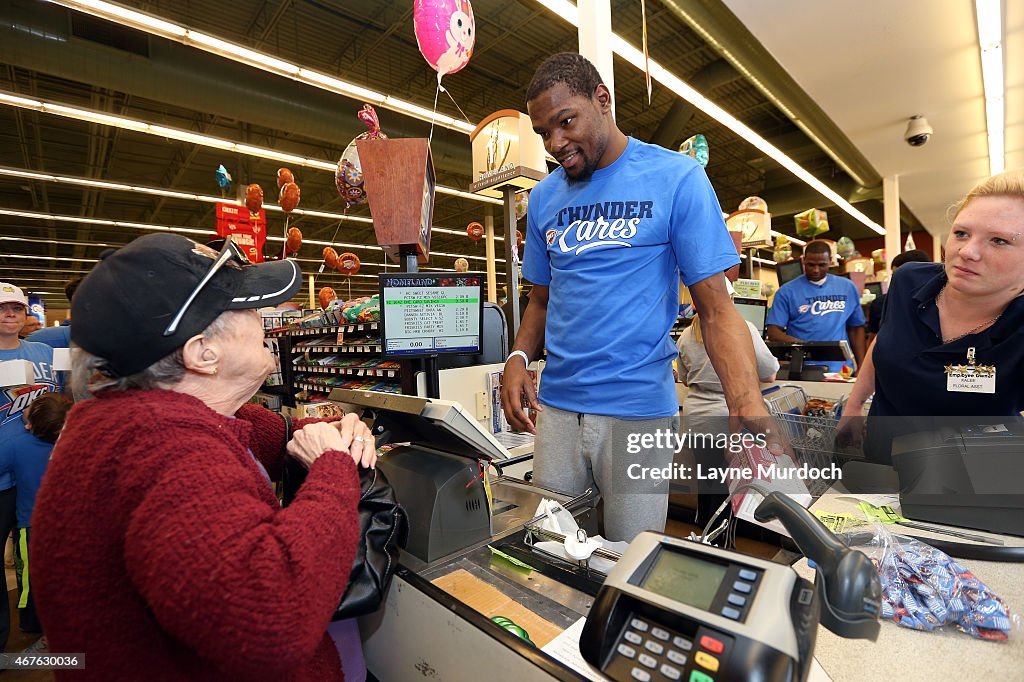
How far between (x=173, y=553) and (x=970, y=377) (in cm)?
190

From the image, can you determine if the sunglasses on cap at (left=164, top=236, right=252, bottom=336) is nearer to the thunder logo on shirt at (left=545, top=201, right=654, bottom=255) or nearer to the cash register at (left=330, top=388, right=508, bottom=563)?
the cash register at (left=330, top=388, right=508, bottom=563)

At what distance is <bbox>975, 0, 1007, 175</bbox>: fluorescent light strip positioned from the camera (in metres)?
4.74

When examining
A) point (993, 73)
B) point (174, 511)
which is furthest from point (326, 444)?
point (993, 73)

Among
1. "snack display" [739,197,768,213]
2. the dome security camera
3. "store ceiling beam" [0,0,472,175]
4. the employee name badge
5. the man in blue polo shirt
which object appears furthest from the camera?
the dome security camera

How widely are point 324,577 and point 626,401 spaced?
91 centimetres

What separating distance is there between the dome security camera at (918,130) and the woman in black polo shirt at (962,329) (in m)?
7.42

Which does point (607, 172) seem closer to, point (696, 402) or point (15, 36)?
point (696, 402)

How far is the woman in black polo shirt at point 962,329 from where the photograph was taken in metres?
1.34

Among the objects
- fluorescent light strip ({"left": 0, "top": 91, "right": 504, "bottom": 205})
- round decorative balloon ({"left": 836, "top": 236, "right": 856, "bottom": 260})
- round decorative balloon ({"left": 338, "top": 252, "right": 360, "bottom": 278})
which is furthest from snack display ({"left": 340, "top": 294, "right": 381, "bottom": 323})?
round decorative balloon ({"left": 836, "top": 236, "right": 856, "bottom": 260})

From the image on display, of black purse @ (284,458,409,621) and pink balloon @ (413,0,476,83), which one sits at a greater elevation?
pink balloon @ (413,0,476,83)

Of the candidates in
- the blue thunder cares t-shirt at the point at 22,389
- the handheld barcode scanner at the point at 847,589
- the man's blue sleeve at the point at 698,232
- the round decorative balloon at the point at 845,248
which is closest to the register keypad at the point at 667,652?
the handheld barcode scanner at the point at 847,589

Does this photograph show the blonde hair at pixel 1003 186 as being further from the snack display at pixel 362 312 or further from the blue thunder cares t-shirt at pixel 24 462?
the blue thunder cares t-shirt at pixel 24 462

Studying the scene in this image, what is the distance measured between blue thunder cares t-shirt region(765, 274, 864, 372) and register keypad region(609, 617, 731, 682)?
4.46 meters

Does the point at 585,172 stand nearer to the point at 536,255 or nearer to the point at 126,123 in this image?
the point at 536,255
